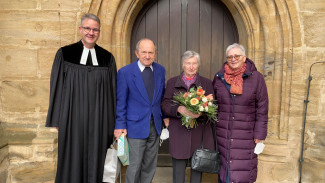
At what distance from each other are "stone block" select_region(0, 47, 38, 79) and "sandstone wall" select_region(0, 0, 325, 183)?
0.01 meters

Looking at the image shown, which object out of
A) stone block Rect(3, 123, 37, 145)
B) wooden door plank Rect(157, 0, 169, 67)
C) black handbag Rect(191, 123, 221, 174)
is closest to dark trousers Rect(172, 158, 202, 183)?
black handbag Rect(191, 123, 221, 174)

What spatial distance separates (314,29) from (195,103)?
6.67ft

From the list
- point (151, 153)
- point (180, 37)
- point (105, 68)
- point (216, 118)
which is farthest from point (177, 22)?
point (151, 153)

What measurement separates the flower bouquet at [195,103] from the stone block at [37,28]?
A: 5.63 ft

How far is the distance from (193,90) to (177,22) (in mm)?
1677

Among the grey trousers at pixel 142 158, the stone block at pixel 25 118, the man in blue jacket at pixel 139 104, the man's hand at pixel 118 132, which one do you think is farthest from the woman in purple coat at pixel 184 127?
the stone block at pixel 25 118

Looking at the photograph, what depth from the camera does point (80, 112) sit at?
222cm

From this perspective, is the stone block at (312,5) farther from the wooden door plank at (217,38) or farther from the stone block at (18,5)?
the stone block at (18,5)

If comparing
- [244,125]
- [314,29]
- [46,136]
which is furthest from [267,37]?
[46,136]

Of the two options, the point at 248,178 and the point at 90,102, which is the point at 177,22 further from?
the point at 248,178

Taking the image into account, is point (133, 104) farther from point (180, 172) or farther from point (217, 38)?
point (217, 38)

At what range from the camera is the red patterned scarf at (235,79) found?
2116 millimetres

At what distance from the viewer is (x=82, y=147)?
2277 millimetres

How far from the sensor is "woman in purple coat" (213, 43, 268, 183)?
214 centimetres
